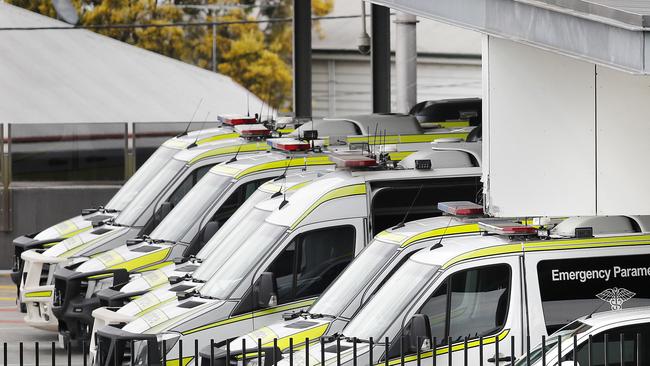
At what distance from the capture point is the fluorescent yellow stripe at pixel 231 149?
1817cm

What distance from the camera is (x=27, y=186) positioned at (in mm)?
25906

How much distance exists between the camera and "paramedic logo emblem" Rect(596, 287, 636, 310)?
11102 mm

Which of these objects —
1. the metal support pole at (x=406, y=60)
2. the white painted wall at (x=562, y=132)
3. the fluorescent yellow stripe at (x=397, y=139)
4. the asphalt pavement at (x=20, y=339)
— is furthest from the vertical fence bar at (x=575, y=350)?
the metal support pole at (x=406, y=60)

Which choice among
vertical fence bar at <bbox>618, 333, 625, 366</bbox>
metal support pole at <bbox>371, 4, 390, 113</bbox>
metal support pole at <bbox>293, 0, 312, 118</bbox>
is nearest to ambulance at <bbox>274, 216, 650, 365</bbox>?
vertical fence bar at <bbox>618, 333, 625, 366</bbox>

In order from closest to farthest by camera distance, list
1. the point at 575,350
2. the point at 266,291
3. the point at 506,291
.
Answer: the point at 575,350
the point at 506,291
the point at 266,291

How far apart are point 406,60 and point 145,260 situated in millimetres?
13772

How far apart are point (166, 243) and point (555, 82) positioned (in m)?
6.29

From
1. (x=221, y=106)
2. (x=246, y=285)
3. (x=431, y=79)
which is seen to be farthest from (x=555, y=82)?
(x=431, y=79)

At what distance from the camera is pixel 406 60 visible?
2997 cm

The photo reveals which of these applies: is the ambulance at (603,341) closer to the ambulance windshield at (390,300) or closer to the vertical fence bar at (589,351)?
the vertical fence bar at (589,351)

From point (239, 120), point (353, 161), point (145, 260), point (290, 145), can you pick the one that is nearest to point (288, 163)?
point (290, 145)

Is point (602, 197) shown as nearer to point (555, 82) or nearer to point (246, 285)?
point (555, 82)

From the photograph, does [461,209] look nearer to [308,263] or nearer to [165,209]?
[308,263]

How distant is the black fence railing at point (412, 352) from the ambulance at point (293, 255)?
28cm
